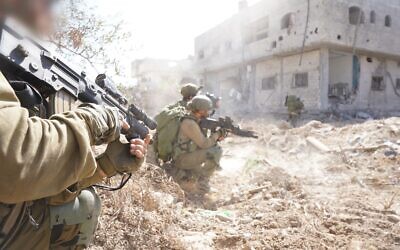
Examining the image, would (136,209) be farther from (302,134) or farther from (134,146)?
(302,134)

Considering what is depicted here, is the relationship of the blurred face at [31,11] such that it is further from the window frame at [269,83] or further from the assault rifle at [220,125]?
the window frame at [269,83]

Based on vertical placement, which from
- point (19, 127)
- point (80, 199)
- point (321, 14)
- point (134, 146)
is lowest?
point (80, 199)

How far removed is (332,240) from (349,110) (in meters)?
13.7

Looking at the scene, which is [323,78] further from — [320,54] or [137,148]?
[137,148]

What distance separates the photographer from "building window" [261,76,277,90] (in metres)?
17.2

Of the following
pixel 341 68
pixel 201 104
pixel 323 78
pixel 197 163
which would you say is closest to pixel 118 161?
pixel 201 104

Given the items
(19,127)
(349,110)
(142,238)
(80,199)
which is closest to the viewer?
(19,127)

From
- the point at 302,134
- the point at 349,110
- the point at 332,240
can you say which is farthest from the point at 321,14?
the point at 332,240

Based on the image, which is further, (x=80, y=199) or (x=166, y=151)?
(x=166, y=151)

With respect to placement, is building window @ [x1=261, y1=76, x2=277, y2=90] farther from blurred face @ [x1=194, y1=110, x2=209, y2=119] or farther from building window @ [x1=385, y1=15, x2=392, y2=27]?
blurred face @ [x1=194, y1=110, x2=209, y2=119]

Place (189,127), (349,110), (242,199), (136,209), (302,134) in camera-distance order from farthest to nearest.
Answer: (349,110), (302,134), (189,127), (242,199), (136,209)

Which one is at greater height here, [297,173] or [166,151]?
[166,151]

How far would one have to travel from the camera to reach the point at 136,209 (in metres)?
2.77

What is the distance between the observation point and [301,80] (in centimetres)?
1576
